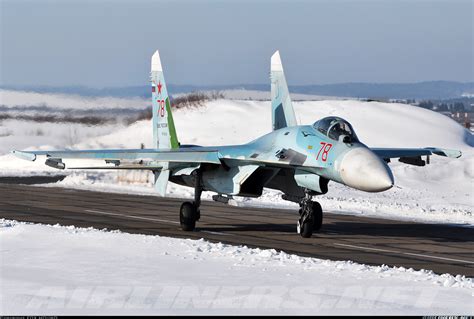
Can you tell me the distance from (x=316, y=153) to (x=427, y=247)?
10.0ft

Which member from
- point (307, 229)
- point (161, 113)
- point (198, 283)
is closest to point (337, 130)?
point (307, 229)

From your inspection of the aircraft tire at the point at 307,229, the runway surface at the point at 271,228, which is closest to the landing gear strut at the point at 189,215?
the runway surface at the point at 271,228

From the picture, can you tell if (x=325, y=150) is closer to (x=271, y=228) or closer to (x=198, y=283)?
(x=271, y=228)

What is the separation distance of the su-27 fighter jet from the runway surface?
3.09ft

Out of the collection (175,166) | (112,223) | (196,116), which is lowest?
(196,116)

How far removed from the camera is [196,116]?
5841 centimetres

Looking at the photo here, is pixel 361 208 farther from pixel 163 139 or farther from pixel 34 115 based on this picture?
pixel 34 115

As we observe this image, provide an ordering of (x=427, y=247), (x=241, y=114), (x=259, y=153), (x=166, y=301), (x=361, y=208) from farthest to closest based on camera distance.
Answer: (x=241, y=114)
(x=361, y=208)
(x=259, y=153)
(x=427, y=247)
(x=166, y=301)

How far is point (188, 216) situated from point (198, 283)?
28.5 ft

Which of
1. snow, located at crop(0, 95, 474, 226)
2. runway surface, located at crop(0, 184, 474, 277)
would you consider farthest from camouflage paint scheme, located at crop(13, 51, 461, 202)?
snow, located at crop(0, 95, 474, 226)

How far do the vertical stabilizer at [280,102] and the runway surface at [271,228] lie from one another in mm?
2662

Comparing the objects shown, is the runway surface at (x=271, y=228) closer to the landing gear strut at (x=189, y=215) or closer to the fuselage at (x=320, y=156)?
the landing gear strut at (x=189, y=215)

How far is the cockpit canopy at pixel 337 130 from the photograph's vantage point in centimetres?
1912

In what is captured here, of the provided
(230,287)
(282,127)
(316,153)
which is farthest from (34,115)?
Answer: (230,287)
